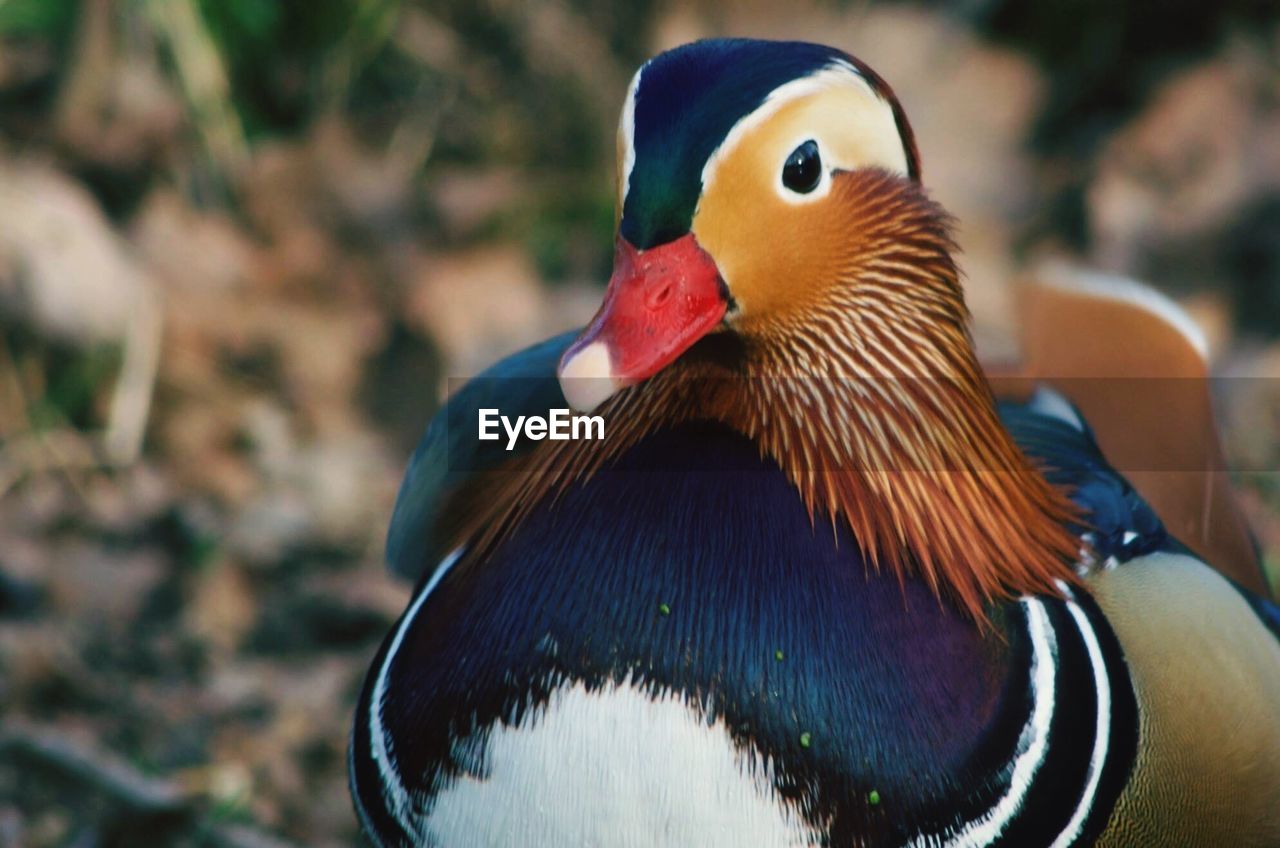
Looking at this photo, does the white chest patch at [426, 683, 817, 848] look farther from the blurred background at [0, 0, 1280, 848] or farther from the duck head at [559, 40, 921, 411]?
the blurred background at [0, 0, 1280, 848]

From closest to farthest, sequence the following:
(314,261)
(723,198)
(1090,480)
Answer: (723,198) < (1090,480) < (314,261)

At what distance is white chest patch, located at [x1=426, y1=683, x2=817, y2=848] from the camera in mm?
1244

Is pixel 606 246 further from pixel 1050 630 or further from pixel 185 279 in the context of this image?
pixel 1050 630

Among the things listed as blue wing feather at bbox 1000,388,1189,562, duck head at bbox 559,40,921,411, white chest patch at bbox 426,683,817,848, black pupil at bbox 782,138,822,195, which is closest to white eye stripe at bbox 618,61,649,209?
duck head at bbox 559,40,921,411

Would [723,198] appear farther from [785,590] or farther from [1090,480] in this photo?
[1090,480]

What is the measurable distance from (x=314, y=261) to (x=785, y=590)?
2077 millimetres

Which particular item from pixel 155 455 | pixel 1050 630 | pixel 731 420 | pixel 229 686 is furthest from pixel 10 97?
pixel 1050 630

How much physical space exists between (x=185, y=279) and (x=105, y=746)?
44.6 inches

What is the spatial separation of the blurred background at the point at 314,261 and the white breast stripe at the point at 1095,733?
1125mm

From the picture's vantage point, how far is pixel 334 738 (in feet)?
7.79

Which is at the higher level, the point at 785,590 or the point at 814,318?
the point at 814,318

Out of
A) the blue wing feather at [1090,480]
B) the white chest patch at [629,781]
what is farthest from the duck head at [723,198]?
the blue wing feather at [1090,480]

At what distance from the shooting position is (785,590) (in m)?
1.31

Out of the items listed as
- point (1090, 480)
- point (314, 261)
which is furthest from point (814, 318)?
point (314, 261)
